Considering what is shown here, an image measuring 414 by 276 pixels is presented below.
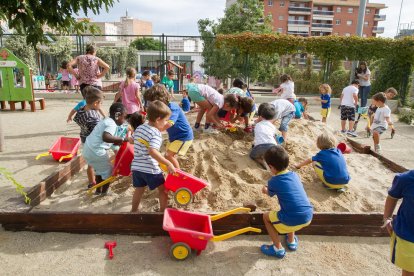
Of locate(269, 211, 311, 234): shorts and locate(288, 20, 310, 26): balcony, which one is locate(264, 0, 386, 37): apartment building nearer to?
locate(288, 20, 310, 26): balcony

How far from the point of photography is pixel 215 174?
4520mm

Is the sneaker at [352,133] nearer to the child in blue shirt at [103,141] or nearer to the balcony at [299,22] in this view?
the child in blue shirt at [103,141]

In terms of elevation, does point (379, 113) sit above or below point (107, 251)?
above

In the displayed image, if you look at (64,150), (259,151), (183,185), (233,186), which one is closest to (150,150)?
(183,185)

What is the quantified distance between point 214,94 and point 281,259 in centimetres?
340

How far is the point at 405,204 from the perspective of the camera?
7.23 feet

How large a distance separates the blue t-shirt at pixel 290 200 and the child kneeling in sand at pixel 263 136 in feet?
5.67

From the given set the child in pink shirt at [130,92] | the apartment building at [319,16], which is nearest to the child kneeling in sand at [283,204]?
the child in pink shirt at [130,92]

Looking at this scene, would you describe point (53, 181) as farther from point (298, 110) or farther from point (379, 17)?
point (379, 17)

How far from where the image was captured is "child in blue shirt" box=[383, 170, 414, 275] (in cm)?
216

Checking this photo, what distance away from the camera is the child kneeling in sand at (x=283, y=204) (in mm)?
2908

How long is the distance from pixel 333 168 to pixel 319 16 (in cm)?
8561

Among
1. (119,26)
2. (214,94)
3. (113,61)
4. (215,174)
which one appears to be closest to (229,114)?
(214,94)

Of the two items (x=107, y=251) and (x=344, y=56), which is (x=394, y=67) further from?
(x=107, y=251)
